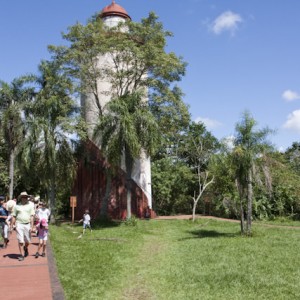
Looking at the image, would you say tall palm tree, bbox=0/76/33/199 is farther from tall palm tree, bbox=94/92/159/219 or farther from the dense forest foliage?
tall palm tree, bbox=94/92/159/219

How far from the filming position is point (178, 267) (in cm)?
941

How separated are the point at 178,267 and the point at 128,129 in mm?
9967

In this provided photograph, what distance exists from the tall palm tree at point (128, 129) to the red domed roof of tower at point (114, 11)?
7.54 meters

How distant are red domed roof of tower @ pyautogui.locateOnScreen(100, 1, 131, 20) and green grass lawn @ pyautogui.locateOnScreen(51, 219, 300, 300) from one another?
50.1ft

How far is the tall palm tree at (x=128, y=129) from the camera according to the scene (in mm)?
A: 18469

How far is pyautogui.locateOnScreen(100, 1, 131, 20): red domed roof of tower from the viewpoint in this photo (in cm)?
2420

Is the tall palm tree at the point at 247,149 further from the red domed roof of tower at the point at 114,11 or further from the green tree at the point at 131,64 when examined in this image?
the red domed roof of tower at the point at 114,11

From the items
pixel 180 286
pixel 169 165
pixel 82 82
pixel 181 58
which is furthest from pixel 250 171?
pixel 169 165

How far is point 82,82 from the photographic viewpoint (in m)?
21.4

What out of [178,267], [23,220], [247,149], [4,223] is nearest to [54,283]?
[23,220]

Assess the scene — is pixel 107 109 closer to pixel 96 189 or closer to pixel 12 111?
pixel 96 189

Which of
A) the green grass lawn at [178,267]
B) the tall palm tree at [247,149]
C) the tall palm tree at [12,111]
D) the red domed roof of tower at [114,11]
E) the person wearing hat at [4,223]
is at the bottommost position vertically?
the green grass lawn at [178,267]

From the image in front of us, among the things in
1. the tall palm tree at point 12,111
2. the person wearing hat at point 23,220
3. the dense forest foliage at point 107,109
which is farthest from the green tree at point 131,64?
the person wearing hat at point 23,220

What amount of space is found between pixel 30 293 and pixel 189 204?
2300 centimetres
